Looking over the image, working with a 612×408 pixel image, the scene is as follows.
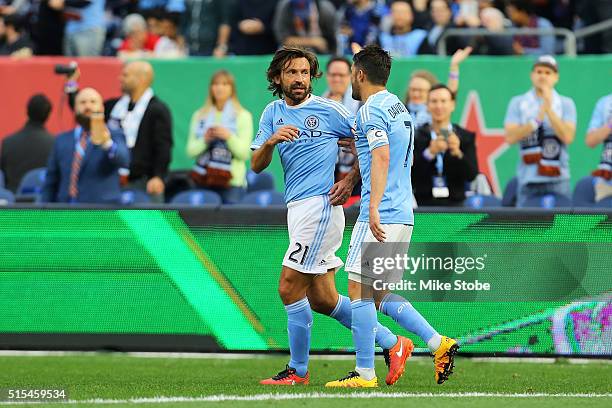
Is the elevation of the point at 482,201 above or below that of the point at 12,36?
below

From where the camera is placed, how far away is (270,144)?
8.88 metres

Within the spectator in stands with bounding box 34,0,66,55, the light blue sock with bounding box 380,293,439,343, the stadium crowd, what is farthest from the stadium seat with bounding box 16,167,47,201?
the light blue sock with bounding box 380,293,439,343

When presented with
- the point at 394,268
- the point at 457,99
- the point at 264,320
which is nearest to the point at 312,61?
the point at 394,268

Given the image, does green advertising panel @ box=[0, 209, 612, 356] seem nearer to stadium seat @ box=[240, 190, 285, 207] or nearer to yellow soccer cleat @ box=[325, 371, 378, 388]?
yellow soccer cleat @ box=[325, 371, 378, 388]

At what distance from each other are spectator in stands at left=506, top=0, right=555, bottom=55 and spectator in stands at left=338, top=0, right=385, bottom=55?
1.58m

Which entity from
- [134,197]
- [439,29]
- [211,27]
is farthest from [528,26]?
[134,197]

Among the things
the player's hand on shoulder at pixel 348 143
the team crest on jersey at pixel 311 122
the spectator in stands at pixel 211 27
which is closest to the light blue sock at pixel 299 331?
the player's hand on shoulder at pixel 348 143

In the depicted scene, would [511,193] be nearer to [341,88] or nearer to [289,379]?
[341,88]

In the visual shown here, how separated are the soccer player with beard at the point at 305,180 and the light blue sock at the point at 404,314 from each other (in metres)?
0.15

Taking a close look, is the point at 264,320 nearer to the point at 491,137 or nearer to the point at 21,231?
the point at 21,231

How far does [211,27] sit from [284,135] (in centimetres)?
865

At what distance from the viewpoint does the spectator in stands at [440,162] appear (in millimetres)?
12109

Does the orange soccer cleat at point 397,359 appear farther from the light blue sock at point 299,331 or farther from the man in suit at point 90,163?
the man in suit at point 90,163

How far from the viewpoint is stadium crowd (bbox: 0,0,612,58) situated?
1593cm
